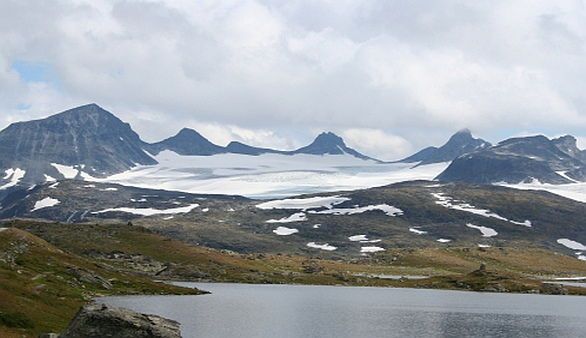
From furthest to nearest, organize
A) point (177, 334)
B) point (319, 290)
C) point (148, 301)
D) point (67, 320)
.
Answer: point (319, 290)
point (148, 301)
point (67, 320)
point (177, 334)

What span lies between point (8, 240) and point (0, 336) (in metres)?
93.2

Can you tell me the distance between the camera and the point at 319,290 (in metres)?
182

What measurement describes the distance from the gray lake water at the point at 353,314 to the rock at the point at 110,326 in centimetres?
2745

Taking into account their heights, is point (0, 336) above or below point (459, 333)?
above

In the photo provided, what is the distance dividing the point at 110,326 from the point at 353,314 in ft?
226

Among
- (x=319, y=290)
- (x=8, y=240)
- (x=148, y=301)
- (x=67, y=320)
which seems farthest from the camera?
(x=319, y=290)

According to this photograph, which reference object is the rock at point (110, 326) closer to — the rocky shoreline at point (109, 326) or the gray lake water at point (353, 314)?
the rocky shoreline at point (109, 326)

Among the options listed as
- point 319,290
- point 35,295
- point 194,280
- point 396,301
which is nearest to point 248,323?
point 35,295

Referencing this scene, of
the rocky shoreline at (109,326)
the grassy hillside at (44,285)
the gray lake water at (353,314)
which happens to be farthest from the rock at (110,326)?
the gray lake water at (353,314)

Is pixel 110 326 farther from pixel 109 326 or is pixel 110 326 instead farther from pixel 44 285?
pixel 44 285

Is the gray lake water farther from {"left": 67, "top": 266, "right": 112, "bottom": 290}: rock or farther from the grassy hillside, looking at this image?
{"left": 67, "top": 266, "right": 112, "bottom": 290}: rock

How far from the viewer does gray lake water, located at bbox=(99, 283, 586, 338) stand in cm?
10006

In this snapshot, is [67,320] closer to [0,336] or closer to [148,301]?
[0,336]

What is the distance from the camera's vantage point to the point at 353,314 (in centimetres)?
12250
